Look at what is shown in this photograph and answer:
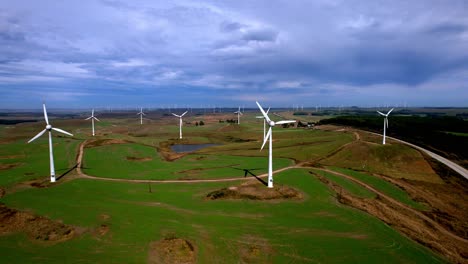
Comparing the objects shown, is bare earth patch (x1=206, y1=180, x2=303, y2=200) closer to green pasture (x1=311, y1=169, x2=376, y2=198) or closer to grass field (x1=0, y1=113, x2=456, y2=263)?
grass field (x1=0, y1=113, x2=456, y2=263)

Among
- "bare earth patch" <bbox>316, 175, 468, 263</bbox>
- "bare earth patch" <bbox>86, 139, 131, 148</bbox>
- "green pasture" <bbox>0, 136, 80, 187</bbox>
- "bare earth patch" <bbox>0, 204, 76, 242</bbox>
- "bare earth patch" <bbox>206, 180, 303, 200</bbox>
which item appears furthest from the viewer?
"bare earth patch" <bbox>86, 139, 131, 148</bbox>

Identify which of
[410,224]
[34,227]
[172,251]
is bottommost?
[410,224]

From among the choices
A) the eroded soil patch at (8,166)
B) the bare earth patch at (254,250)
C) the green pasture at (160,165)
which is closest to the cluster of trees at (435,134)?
the green pasture at (160,165)

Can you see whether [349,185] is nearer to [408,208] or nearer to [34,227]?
[408,208]

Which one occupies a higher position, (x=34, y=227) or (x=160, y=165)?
(x=34, y=227)

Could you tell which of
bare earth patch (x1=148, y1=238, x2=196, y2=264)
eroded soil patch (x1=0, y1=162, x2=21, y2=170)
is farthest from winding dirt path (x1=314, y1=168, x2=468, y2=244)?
eroded soil patch (x1=0, y1=162, x2=21, y2=170)

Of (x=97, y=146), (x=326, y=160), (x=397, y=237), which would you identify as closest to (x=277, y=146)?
(x=326, y=160)

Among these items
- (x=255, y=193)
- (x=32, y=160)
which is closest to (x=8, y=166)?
(x=32, y=160)
